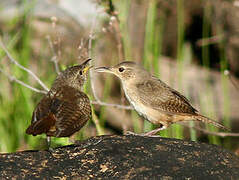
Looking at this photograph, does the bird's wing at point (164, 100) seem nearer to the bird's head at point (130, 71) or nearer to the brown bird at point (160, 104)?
the brown bird at point (160, 104)

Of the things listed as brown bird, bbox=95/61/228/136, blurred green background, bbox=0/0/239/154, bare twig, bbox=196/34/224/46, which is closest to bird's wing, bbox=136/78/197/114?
brown bird, bbox=95/61/228/136

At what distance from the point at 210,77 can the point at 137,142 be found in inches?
202

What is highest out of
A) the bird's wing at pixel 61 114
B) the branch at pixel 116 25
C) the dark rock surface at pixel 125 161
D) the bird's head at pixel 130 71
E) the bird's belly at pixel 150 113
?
the branch at pixel 116 25

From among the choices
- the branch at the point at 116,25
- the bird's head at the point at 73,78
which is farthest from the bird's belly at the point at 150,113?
the branch at the point at 116,25

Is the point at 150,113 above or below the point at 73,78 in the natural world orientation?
below

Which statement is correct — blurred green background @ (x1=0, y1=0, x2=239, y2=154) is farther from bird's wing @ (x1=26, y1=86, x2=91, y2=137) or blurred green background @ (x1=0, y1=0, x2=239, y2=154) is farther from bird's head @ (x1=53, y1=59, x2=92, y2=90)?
bird's wing @ (x1=26, y1=86, x2=91, y2=137)

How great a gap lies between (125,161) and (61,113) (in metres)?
0.65

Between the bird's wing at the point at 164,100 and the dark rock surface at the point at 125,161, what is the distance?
38.8 inches

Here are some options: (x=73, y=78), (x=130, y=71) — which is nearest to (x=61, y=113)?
(x=73, y=78)

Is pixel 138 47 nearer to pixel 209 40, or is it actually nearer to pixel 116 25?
pixel 209 40

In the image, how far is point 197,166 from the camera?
13.9ft

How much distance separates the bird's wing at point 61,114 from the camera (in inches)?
170

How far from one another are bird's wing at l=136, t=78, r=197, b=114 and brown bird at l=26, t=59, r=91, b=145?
0.90m

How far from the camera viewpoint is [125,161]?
14.1 ft
